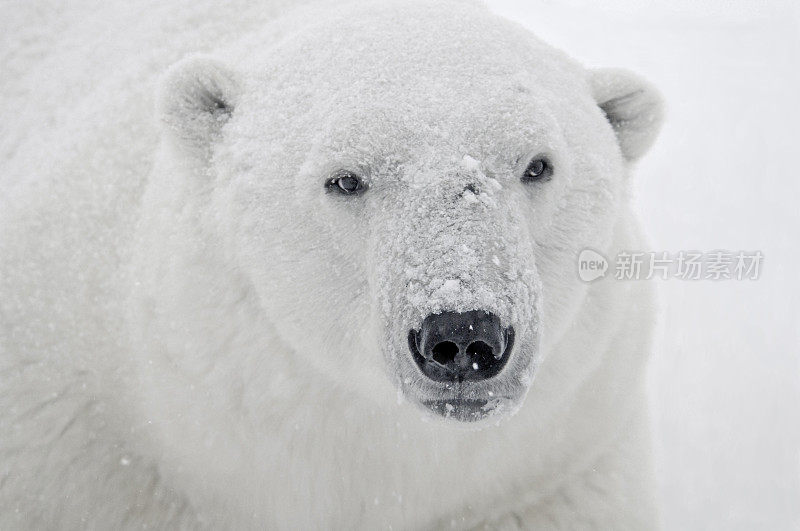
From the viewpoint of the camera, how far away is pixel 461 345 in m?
2.12

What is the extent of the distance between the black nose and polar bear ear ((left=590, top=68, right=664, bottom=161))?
1143mm

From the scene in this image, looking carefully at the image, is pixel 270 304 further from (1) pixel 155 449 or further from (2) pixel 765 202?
(2) pixel 765 202

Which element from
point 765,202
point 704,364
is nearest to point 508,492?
point 704,364

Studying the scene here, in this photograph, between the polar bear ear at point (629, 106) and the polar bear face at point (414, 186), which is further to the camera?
the polar bear ear at point (629, 106)

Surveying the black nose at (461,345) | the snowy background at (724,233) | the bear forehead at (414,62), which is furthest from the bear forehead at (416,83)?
the snowy background at (724,233)

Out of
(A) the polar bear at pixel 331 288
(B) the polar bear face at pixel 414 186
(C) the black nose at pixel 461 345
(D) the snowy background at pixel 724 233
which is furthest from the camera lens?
(D) the snowy background at pixel 724 233

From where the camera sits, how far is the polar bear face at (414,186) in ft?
7.44

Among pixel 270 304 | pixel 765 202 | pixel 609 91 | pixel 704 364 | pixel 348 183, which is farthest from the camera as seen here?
pixel 765 202

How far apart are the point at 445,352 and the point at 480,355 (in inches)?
3.4

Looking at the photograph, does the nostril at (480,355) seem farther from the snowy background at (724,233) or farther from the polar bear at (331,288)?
the snowy background at (724,233)

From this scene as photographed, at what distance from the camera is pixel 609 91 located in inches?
116

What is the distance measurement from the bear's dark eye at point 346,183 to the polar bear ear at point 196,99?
548 millimetres

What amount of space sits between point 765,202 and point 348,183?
5.04 meters

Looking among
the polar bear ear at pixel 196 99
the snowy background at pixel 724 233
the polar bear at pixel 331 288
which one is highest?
the polar bear ear at pixel 196 99
